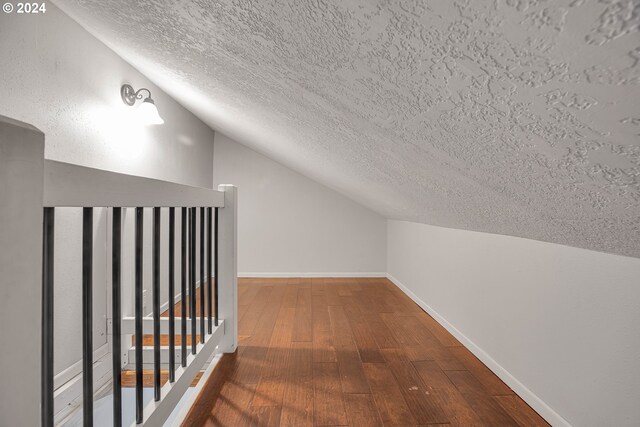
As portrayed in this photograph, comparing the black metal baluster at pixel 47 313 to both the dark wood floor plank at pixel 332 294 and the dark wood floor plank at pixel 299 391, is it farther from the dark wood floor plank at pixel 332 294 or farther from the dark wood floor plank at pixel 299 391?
the dark wood floor plank at pixel 332 294

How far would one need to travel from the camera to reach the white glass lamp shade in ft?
7.00

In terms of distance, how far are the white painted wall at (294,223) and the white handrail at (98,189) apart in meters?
2.95

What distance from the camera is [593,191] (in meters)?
0.64

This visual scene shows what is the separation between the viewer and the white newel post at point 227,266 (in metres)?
1.88

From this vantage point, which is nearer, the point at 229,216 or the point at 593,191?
the point at 593,191

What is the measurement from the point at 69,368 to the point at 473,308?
6.72 ft

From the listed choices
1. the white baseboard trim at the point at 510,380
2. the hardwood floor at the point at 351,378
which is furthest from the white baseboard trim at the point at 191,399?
the white baseboard trim at the point at 510,380

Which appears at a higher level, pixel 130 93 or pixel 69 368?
pixel 130 93

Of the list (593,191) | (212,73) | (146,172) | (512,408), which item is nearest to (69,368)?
(146,172)

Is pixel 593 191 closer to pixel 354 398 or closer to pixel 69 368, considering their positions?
pixel 354 398

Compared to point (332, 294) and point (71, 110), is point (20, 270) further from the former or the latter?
point (332, 294)

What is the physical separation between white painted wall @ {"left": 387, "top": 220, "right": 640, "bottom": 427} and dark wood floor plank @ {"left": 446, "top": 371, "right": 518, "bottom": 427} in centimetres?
13

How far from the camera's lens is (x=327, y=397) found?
4.72 feet

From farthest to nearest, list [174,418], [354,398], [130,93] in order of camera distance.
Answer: [130,93]
[354,398]
[174,418]
